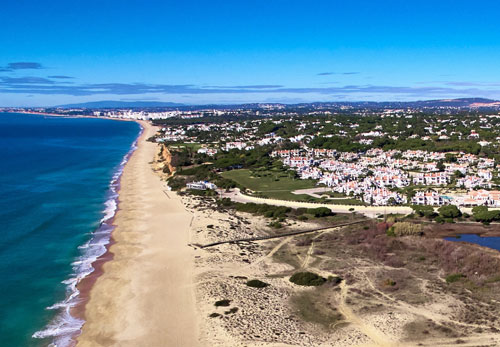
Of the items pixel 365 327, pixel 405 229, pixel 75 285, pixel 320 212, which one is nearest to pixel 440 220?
pixel 405 229

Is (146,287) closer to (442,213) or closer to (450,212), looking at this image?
(442,213)

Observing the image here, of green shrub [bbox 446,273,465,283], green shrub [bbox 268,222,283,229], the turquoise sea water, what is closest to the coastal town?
green shrub [bbox 268,222,283,229]

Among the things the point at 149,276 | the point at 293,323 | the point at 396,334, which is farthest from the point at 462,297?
the point at 149,276

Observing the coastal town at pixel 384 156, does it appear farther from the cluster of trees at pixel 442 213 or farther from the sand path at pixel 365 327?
the sand path at pixel 365 327

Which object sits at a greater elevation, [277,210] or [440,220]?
[277,210]

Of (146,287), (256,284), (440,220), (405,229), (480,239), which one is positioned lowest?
(480,239)

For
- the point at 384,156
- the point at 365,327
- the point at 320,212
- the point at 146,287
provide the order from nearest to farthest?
the point at 365,327 < the point at 146,287 < the point at 320,212 < the point at 384,156

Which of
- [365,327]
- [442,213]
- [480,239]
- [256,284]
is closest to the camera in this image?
[365,327]
